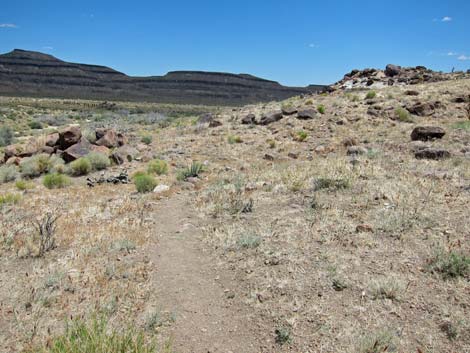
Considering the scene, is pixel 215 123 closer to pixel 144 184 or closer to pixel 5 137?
pixel 5 137

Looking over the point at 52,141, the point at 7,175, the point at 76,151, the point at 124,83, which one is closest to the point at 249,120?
the point at 76,151

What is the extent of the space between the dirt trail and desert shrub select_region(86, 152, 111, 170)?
22.9 ft

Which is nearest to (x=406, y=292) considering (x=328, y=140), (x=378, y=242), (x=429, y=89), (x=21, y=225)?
(x=378, y=242)

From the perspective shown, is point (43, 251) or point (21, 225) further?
point (21, 225)

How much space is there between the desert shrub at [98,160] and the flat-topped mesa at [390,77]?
75.6ft

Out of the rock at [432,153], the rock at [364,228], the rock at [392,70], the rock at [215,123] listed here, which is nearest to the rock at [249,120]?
the rock at [215,123]

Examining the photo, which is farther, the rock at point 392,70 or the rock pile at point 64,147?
the rock at point 392,70

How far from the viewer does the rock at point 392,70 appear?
3278 centimetres

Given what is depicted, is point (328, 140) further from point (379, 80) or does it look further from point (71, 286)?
point (379, 80)

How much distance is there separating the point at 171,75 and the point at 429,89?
4117 inches

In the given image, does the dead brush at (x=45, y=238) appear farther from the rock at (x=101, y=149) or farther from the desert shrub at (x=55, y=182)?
the rock at (x=101, y=149)

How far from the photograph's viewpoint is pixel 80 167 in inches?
496

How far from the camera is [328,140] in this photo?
15.0m

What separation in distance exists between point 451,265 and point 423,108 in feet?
46.3
